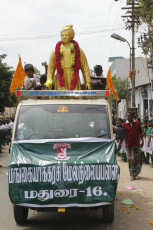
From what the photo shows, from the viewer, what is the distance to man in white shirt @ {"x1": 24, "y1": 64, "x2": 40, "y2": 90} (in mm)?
8641

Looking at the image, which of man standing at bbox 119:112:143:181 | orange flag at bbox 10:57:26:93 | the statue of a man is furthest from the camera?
man standing at bbox 119:112:143:181

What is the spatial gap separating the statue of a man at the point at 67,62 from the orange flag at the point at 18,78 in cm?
59

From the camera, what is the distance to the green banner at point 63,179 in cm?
559

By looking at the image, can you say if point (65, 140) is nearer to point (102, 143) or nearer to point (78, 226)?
point (102, 143)

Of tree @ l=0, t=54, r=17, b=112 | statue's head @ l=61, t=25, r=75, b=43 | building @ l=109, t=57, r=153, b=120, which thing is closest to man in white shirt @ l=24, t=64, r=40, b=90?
statue's head @ l=61, t=25, r=75, b=43

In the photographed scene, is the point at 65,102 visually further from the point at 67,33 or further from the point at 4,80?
the point at 4,80

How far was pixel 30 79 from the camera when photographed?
28.7 feet

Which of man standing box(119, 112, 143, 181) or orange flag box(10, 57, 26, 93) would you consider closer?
orange flag box(10, 57, 26, 93)

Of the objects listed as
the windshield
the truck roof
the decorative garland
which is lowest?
the windshield

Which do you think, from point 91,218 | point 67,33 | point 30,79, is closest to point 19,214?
point 91,218

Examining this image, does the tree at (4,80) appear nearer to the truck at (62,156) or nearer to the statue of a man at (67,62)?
the statue of a man at (67,62)

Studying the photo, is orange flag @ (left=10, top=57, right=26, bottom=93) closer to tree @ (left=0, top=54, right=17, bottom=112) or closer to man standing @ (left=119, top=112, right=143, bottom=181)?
man standing @ (left=119, top=112, right=143, bottom=181)

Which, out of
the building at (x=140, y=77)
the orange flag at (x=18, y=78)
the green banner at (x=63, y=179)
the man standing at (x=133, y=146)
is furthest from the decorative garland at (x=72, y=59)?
the building at (x=140, y=77)

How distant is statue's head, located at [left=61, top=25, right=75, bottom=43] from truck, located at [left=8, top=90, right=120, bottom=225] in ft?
7.46
